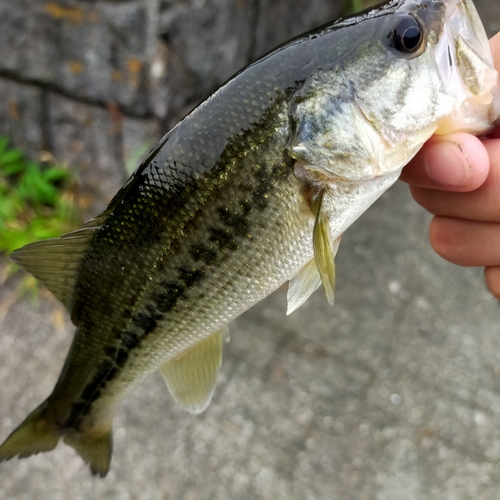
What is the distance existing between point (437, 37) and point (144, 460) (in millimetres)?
2327

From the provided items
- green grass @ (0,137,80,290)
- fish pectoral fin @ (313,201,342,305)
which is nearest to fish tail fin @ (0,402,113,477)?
fish pectoral fin @ (313,201,342,305)

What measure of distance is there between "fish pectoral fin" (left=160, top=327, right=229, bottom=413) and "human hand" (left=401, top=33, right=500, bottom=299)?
0.74 metres

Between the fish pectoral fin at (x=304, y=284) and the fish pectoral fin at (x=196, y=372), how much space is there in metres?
0.28

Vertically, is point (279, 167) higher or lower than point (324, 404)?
higher

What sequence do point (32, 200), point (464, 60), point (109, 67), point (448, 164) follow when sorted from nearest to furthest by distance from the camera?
point (464, 60), point (448, 164), point (109, 67), point (32, 200)

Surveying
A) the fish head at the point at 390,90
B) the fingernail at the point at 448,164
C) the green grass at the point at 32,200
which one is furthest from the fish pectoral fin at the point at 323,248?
the green grass at the point at 32,200

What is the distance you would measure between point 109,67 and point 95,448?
223 cm

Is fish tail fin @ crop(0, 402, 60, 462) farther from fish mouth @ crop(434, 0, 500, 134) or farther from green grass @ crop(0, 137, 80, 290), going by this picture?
green grass @ crop(0, 137, 80, 290)

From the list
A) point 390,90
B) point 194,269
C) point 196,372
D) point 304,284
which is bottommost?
point 196,372

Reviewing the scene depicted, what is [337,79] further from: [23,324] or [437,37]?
[23,324]

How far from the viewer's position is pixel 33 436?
163cm

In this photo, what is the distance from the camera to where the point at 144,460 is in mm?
2619

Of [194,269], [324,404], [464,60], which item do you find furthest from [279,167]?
[324,404]

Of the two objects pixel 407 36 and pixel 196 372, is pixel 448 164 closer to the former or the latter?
pixel 407 36
